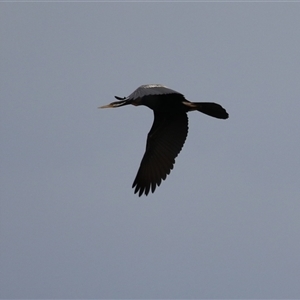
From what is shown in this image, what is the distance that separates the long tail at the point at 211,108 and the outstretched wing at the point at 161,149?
459 millimetres

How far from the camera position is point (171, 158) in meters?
17.1

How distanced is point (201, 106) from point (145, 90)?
1.89m

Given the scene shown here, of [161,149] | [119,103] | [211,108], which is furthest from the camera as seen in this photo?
[161,149]

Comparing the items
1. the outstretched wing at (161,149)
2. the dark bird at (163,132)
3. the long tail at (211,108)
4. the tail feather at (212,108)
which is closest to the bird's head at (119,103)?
the dark bird at (163,132)

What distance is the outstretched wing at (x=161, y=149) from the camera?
17.1m

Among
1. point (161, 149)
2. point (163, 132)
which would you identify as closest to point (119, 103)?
point (163, 132)

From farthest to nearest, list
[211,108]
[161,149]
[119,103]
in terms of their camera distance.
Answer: [161,149] < [119,103] < [211,108]

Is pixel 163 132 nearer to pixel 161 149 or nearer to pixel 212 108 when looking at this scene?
pixel 161 149

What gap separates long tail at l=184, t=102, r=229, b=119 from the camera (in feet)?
54.3

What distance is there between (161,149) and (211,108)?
1.34 m

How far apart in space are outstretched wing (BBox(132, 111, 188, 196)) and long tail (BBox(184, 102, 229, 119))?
0.46m

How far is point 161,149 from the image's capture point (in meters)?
17.2

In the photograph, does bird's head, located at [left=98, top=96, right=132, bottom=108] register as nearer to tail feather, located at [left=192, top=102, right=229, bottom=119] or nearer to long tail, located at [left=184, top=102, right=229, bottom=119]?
long tail, located at [left=184, top=102, right=229, bottom=119]

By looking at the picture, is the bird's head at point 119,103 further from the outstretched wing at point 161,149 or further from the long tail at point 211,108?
the long tail at point 211,108
